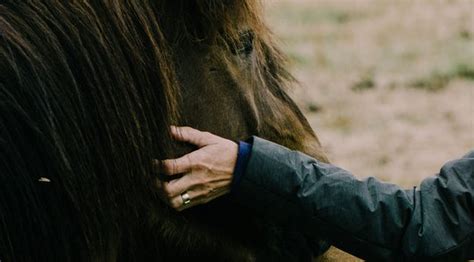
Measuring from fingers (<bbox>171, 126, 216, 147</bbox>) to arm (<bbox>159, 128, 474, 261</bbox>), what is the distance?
78 mm

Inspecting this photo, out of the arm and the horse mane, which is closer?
the horse mane

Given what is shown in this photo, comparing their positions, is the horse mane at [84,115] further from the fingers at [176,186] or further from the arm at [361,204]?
the arm at [361,204]

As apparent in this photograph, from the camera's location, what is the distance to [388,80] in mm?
8977

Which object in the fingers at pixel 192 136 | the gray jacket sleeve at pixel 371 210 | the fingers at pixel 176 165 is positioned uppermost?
the fingers at pixel 192 136

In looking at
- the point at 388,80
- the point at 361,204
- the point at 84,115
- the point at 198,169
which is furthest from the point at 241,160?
A: the point at 388,80

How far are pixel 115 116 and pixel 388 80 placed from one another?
273 inches

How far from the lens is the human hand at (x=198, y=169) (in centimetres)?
244

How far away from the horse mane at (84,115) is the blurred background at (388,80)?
11.7 ft

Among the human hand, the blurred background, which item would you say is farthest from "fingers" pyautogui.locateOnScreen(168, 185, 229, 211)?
the blurred background

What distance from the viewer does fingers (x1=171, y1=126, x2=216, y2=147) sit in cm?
246

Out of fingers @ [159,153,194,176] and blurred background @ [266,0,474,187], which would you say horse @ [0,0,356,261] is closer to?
fingers @ [159,153,194,176]

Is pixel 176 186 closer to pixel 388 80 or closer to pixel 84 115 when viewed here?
pixel 84 115

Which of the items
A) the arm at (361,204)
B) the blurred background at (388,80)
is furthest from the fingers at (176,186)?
the blurred background at (388,80)

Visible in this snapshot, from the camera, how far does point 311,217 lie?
2.65 metres
